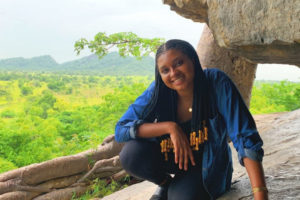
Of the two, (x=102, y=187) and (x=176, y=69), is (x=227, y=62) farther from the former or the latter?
(x=102, y=187)

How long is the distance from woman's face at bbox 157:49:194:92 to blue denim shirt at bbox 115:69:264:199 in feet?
0.46

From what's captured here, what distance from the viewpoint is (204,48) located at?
3.80 m

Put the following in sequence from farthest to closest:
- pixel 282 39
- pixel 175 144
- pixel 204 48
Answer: pixel 204 48
pixel 175 144
pixel 282 39

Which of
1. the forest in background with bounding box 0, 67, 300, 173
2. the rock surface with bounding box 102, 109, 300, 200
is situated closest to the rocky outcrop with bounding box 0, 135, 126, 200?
the forest in background with bounding box 0, 67, 300, 173

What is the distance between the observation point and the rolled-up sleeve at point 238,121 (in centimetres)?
146

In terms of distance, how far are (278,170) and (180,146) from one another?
78 centimetres

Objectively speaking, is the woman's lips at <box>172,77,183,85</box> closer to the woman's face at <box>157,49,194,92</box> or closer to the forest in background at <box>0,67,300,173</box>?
the woman's face at <box>157,49,194,92</box>

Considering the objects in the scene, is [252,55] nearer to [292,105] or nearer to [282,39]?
[282,39]

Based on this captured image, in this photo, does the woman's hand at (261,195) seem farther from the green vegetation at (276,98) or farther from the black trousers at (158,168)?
the green vegetation at (276,98)

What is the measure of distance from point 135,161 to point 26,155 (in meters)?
4.83

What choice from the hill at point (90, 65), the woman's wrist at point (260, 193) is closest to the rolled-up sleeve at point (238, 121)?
the woman's wrist at point (260, 193)

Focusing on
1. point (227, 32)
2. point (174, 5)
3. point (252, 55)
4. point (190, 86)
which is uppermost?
point (174, 5)

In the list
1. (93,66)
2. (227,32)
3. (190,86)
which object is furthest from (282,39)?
(93,66)

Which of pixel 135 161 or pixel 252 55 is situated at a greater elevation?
pixel 252 55
